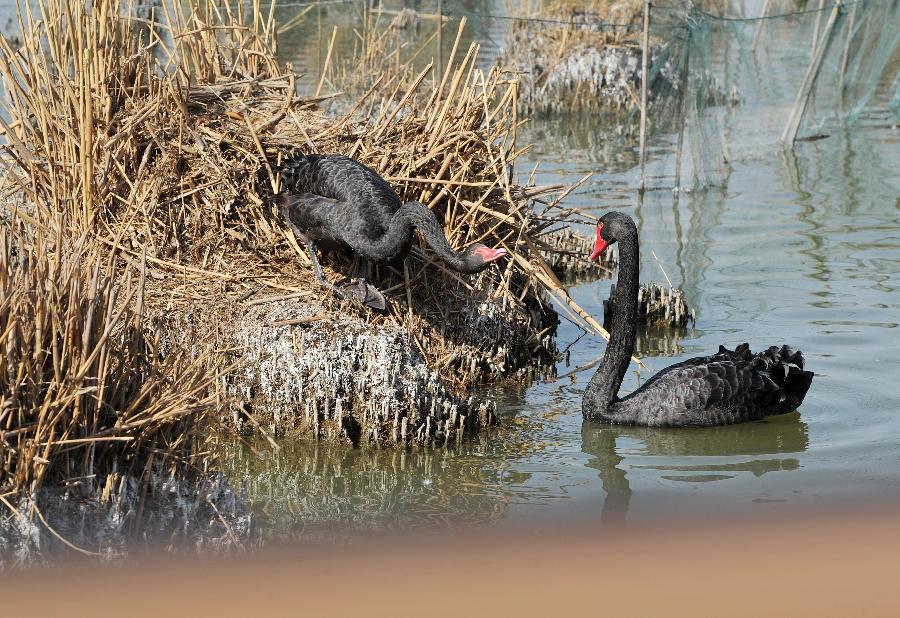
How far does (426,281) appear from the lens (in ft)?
24.5

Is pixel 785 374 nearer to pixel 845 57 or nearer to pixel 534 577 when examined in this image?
pixel 534 577

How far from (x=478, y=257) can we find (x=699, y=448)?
1774 mm

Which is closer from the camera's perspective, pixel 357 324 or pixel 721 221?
pixel 357 324

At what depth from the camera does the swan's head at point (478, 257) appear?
6008mm

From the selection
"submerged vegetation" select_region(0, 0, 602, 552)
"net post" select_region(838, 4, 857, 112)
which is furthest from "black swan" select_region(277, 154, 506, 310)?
"net post" select_region(838, 4, 857, 112)

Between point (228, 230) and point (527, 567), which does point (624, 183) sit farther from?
point (527, 567)

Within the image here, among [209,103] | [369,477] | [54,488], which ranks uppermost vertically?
[209,103]

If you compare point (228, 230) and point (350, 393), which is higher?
point (228, 230)

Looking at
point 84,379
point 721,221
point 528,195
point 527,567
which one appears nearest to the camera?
point 84,379

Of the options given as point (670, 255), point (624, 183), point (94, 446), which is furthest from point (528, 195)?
point (624, 183)

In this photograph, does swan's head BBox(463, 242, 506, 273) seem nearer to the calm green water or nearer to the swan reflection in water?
the calm green water

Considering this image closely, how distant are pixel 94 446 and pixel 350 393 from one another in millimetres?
2230

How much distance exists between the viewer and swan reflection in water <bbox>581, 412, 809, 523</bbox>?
20.5 feet

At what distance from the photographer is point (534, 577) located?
488 cm
